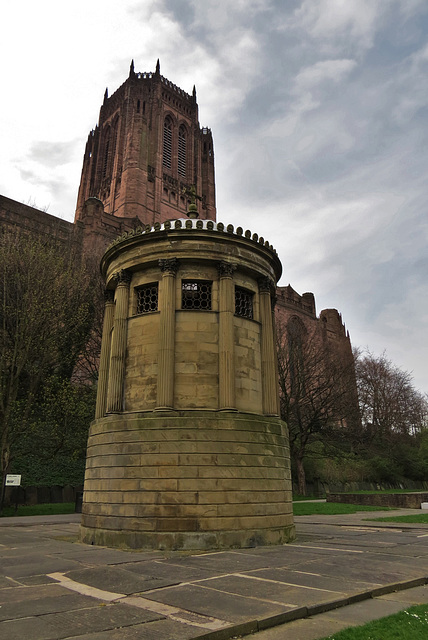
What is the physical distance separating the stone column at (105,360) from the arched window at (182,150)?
206 ft

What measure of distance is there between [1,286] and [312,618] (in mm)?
25573

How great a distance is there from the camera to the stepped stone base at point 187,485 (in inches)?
468

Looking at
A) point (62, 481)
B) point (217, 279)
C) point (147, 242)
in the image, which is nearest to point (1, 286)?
point (62, 481)

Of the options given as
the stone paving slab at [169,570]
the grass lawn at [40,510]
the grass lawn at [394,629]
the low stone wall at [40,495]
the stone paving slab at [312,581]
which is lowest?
the grass lawn at [394,629]

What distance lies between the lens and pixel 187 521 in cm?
1183

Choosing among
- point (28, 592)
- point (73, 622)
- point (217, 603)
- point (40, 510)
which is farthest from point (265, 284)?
point (40, 510)

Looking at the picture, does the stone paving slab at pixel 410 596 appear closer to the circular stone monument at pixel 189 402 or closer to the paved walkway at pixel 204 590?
the paved walkway at pixel 204 590

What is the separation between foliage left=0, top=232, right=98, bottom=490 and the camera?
81.7 feet

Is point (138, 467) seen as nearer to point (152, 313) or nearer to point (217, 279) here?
point (152, 313)

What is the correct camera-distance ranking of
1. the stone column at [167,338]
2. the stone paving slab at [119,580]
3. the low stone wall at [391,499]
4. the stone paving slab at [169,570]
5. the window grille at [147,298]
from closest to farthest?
the stone paving slab at [119,580] → the stone paving slab at [169,570] → the stone column at [167,338] → the window grille at [147,298] → the low stone wall at [391,499]

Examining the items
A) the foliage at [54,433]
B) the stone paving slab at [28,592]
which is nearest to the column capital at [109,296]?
the stone paving slab at [28,592]

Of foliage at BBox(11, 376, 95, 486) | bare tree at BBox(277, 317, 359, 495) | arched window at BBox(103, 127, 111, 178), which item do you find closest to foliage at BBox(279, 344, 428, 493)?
bare tree at BBox(277, 317, 359, 495)

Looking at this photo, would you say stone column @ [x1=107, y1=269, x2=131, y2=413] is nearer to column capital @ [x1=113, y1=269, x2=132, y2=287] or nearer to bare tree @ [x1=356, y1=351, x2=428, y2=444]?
column capital @ [x1=113, y1=269, x2=132, y2=287]

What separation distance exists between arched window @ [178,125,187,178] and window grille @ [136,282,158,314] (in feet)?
210
